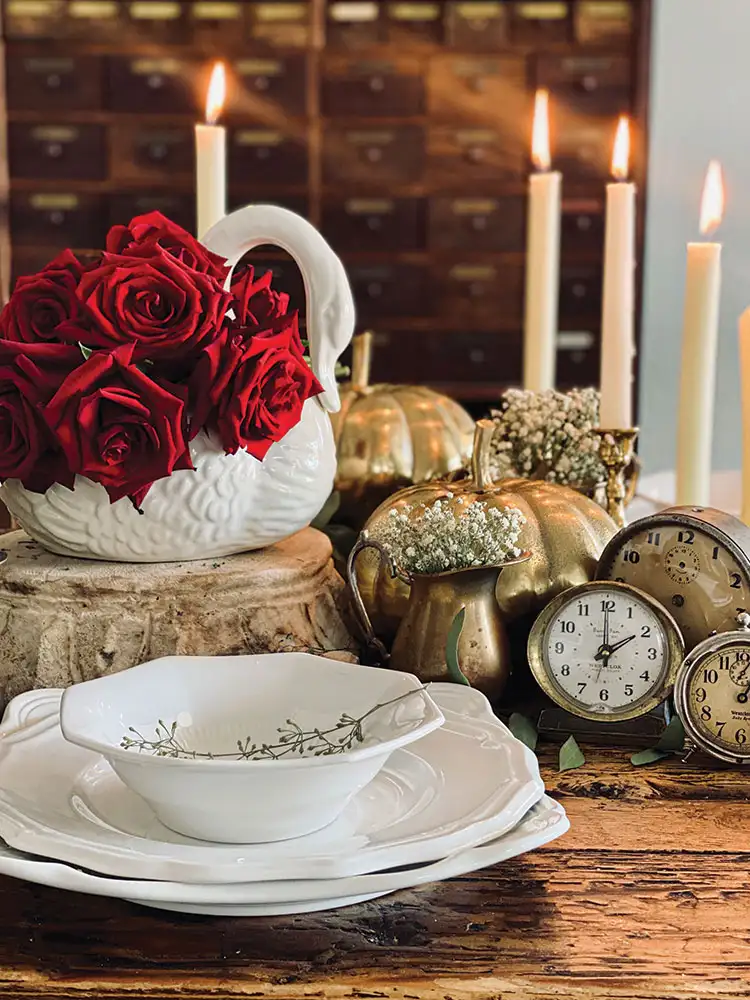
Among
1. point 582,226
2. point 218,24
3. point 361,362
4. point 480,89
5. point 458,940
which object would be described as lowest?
point 458,940

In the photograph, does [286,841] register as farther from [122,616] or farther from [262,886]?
[122,616]

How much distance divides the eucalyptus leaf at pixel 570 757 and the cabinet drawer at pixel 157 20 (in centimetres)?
335

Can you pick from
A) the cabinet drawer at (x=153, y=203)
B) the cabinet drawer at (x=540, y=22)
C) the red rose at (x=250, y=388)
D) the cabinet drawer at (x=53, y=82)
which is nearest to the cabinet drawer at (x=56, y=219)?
the cabinet drawer at (x=153, y=203)

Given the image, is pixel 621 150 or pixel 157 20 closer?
pixel 621 150

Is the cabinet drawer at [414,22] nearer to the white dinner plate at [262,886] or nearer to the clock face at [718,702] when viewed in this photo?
the clock face at [718,702]

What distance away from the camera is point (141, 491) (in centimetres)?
87

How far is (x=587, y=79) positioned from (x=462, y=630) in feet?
10.6

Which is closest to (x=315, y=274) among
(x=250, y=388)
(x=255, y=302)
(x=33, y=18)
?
(x=255, y=302)

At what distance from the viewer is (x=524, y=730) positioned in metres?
0.89

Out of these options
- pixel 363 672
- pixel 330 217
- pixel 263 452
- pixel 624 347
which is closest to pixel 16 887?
pixel 363 672

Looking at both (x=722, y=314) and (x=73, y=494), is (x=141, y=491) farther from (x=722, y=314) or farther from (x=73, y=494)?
(x=722, y=314)

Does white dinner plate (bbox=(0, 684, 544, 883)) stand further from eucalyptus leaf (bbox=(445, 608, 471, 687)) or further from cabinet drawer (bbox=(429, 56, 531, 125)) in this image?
cabinet drawer (bbox=(429, 56, 531, 125))

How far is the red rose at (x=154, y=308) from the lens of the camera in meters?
0.86

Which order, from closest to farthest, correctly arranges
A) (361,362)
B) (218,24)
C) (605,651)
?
(605,651) < (361,362) < (218,24)
